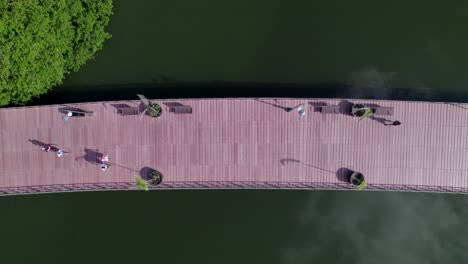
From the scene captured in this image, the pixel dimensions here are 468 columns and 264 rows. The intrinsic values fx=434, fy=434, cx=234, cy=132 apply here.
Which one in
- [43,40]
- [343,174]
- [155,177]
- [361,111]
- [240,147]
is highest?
[43,40]

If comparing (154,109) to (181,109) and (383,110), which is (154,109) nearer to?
(181,109)

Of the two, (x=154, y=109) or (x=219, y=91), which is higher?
(x=219, y=91)

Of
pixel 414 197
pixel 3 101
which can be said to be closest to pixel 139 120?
pixel 3 101

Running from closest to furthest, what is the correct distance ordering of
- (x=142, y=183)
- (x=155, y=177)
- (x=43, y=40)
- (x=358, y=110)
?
(x=43, y=40), (x=142, y=183), (x=358, y=110), (x=155, y=177)

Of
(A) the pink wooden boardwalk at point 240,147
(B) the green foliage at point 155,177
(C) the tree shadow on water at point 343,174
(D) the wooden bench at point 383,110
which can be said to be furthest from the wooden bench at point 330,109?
(B) the green foliage at point 155,177

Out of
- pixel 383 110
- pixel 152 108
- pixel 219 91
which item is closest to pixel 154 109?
pixel 152 108

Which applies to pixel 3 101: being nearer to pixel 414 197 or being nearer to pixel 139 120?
pixel 139 120
